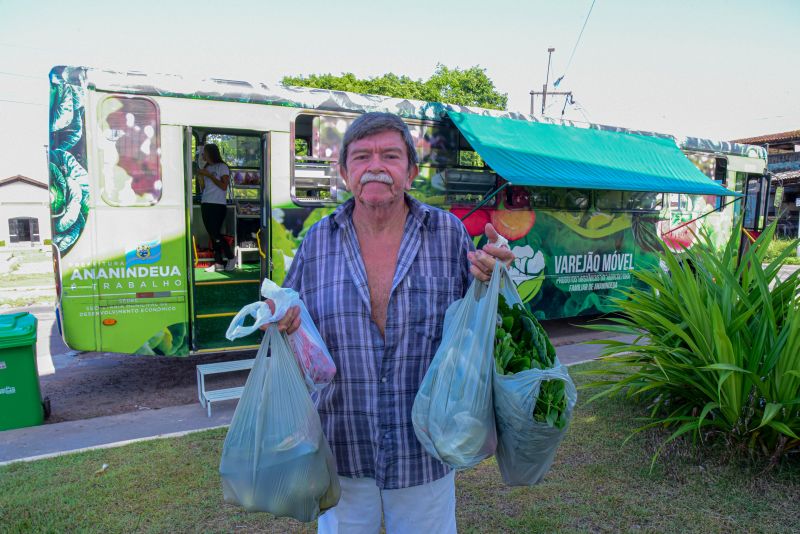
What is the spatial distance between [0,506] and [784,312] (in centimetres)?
511

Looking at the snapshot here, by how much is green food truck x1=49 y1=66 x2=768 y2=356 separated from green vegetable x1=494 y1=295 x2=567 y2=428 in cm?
358

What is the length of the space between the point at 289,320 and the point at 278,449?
42 cm

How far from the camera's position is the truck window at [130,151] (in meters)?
5.06

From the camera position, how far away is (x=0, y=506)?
317cm

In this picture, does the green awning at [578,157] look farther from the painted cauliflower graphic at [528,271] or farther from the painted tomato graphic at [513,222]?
the painted cauliflower graphic at [528,271]

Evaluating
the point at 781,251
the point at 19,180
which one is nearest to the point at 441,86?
the point at 19,180

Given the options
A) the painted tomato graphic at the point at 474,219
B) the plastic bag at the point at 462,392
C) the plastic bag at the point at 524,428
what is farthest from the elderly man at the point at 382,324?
the painted tomato graphic at the point at 474,219

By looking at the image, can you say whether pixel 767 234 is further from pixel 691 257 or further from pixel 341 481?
pixel 341 481

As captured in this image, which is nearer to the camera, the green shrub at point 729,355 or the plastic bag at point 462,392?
the plastic bag at point 462,392

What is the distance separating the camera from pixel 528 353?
189cm

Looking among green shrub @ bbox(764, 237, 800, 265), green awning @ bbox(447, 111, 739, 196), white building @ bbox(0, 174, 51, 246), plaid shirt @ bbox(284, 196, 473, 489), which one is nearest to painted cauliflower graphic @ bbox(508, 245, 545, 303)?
green awning @ bbox(447, 111, 739, 196)

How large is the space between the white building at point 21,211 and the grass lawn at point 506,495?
29699mm

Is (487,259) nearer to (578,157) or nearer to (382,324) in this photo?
(382,324)

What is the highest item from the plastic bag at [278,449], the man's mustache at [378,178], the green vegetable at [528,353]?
the man's mustache at [378,178]
